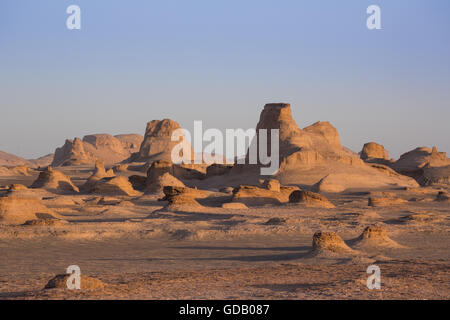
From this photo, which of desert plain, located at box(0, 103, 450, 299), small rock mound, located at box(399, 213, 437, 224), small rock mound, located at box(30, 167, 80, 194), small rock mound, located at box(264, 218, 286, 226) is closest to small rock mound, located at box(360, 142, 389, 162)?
desert plain, located at box(0, 103, 450, 299)

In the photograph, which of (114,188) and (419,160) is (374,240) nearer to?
(114,188)

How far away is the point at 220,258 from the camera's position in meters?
14.6

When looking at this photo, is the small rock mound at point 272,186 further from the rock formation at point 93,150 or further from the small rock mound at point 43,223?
the rock formation at point 93,150

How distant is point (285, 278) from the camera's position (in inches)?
440

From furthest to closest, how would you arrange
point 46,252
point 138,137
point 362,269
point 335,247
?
1. point 138,137
2. point 46,252
3. point 335,247
4. point 362,269

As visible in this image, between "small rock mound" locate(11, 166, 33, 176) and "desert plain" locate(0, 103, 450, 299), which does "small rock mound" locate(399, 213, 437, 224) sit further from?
"small rock mound" locate(11, 166, 33, 176)

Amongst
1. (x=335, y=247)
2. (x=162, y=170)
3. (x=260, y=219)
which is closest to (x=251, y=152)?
(x=162, y=170)

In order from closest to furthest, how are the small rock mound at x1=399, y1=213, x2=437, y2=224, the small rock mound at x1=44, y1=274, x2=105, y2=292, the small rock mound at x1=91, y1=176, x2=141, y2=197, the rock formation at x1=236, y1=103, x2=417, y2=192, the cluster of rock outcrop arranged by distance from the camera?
the small rock mound at x1=44, y1=274, x2=105, y2=292, the small rock mound at x1=399, y1=213, x2=437, y2=224, the small rock mound at x1=91, y1=176, x2=141, y2=197, the rock formation at x1=236, y1=103, x2=417, y2=192, the cluster of rock outcrop

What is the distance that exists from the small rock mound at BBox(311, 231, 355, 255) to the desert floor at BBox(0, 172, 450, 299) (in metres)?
0.21

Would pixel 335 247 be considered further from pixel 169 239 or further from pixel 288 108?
pixel 288 108

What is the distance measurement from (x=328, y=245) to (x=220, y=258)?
266cm

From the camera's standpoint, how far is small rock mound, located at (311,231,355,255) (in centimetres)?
1420

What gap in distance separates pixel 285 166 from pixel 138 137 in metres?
151

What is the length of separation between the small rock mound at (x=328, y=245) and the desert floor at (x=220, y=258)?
0.69 feet
